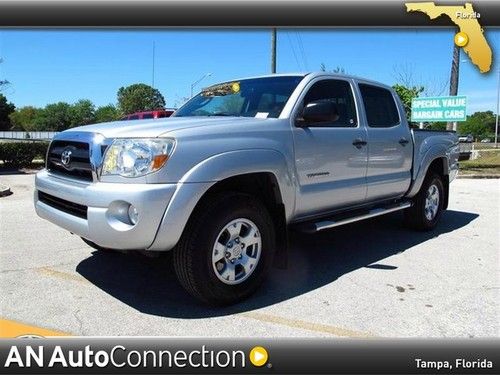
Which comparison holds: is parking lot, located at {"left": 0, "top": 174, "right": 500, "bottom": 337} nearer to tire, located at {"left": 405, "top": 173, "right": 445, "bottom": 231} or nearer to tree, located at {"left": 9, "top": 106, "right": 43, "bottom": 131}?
tire, located at {"left": 405, "top": 173, "right": 445, "bottom": 231}

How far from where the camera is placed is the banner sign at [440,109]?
17.1 meters

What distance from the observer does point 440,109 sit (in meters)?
17.7

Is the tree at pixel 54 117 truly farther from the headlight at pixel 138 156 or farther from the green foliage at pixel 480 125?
the headlight at pixel 138 156

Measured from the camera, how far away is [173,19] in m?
3.67

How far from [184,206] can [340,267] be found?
2135mm

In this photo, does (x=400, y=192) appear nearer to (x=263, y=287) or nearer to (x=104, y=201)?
(x=263, y=287)

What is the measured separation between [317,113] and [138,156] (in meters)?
1.66

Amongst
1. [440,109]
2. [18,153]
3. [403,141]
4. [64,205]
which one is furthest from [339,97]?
[440,109]

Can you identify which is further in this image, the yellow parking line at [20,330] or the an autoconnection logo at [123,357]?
the yellow parking line at [20,330]

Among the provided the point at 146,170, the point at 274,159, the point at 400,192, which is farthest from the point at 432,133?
the point at 146,170

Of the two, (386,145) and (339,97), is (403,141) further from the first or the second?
(339,97)

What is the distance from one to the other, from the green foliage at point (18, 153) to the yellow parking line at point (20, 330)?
46.8ft

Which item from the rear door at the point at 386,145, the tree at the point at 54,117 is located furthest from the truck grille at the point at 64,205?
the tree at the point at 54,117

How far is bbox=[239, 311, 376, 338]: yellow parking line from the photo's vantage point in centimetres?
317
